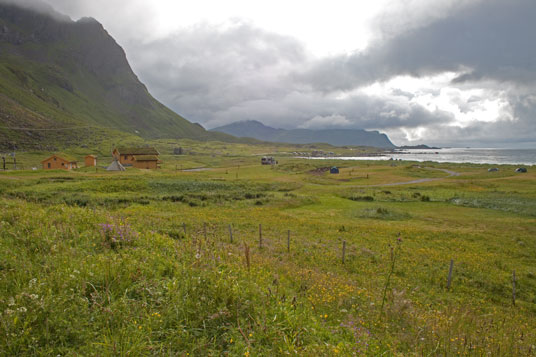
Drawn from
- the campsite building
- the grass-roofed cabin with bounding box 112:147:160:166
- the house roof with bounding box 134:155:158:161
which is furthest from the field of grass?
the campsite building

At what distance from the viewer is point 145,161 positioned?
304 feet

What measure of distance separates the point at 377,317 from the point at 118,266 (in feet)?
21.7

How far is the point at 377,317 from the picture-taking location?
728cm

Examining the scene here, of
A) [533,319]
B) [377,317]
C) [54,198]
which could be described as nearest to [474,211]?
[533,319]

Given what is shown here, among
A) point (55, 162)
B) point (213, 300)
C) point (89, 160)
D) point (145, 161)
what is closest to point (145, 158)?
A: point (145, 161)

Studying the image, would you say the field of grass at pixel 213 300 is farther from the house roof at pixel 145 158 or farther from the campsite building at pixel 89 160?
the campsite building at pixel 89 160

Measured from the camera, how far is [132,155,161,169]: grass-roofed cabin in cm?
9188

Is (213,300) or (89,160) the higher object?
(89,160)

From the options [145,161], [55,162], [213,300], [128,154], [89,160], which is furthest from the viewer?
[145,161]

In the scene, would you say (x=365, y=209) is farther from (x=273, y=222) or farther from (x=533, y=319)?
(x=533, y=319)

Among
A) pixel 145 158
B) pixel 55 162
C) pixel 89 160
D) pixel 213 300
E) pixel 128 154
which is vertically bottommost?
pixel 213 300

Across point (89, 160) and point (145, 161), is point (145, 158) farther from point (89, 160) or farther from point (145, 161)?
point (89, 160)

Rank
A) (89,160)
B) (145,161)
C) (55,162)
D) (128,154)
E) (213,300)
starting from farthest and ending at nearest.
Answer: (145,161), (128,154), (89,160), (55,162), (213,300)

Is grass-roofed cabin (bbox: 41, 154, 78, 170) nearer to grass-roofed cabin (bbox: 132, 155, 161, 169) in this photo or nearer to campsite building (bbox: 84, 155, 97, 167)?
Result: campsite building (bbox: 84, 155, 97, 167)
